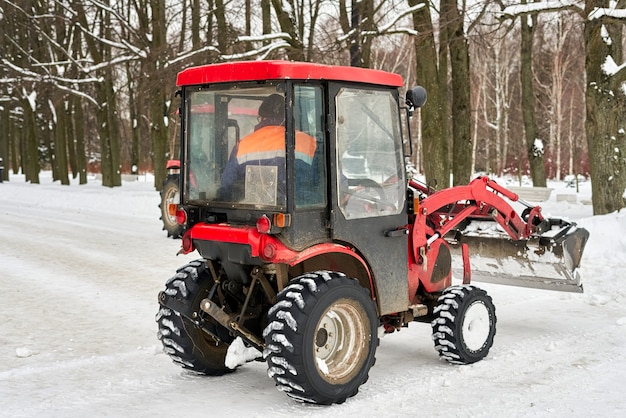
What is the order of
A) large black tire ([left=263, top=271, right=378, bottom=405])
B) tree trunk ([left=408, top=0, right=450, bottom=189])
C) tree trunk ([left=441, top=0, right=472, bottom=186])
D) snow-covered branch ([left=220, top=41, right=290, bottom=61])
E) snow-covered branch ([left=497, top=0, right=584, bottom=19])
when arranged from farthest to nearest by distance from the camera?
1. snow-covered branch ([left=220, top=41, right=290, bottom=61])
2. tree trunk ([left=441, top=0, right=472, bottom=186])
3. tree trunk ([left=408, top=0, right=450, bottom=189])
4. snow-covered branch ([left=497, top=0, right=584, bottom=19])
5. large black tire ([left=263, top=271, right=378, bottom=405])

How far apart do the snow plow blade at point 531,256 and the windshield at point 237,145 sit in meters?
3.64

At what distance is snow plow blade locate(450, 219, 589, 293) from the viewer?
7.80 meters

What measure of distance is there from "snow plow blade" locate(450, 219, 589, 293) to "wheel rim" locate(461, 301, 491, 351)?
67.9 inches

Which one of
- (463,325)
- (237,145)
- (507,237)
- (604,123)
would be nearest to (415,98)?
(237,145)

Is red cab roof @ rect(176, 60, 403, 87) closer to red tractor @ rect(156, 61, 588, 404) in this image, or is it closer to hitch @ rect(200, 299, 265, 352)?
red tractor @ rect(156, 61, 588, 404)

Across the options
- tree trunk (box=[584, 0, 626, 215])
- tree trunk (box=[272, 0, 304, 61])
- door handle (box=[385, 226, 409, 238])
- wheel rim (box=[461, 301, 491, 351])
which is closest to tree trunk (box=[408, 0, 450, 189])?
tree trunk (box=[272, 0, 304, 61])

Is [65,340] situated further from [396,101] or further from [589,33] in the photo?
[589,33]

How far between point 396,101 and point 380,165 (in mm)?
515

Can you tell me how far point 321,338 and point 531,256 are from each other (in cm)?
347

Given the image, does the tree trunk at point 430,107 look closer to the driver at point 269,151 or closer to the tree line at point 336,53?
the tree line at point 336,53

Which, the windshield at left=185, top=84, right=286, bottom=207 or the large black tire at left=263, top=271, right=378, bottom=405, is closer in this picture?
the large black tire at left=263, top=271, right=378, bottom=405

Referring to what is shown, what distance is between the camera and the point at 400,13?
51.9ft

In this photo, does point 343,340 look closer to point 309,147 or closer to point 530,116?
point 309,147

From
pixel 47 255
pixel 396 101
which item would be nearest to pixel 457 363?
pixel 396 101
